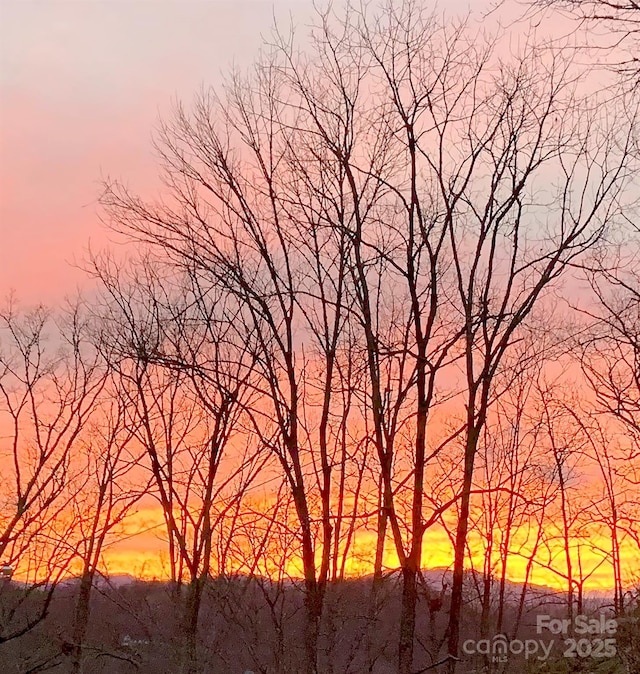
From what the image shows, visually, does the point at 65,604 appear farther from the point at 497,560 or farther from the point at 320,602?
the point at 320,602

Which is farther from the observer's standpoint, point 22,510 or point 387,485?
point 22,510

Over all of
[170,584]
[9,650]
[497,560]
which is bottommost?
[9,650]

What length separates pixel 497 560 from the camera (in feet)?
66.9

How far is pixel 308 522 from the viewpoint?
25.7ft

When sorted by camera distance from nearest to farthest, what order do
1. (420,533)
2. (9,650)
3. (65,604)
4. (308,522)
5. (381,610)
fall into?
(420,533)
(308,522)
(381,610)
(9,650)
(65,604)

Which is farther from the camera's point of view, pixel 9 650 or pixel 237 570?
pixel 9 650

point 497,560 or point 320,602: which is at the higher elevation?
Answer: point 497,560

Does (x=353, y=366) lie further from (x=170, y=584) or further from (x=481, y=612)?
(x=481, y=612)

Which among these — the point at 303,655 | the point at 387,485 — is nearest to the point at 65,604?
the point at 303,655

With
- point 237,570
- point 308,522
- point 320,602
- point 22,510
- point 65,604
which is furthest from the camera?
point 65,604

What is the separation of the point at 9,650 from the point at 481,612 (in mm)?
12077

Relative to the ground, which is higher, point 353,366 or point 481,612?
point 353,366

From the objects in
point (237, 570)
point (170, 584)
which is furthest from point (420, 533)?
point (170, 584)

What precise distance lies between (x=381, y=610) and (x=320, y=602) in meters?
2.77
